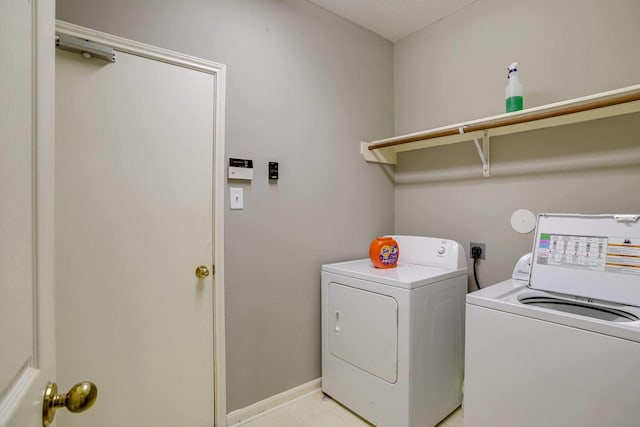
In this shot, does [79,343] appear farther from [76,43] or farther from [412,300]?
[412,300]

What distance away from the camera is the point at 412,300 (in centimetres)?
164

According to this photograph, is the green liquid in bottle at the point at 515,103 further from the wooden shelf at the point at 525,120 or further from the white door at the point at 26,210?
the white door at the point at 26,210

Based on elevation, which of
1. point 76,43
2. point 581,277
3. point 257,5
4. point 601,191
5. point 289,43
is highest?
point 257,5

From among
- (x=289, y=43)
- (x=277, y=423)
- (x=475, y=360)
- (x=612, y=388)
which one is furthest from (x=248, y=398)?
(x=289, y=43)

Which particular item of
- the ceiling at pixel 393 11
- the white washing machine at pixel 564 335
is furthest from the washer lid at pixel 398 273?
the ceiling at pixel 393 11

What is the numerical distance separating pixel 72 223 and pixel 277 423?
1564mm

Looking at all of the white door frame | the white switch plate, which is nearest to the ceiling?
the white door frame

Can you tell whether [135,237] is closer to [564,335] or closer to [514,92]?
[564,335]

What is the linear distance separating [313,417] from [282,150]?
1698 millimetres

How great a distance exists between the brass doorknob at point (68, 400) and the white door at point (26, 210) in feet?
0.08

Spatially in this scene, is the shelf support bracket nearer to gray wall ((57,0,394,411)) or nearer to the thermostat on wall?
gray wall ((57,0,394,411))

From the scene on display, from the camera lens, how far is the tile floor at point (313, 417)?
6.12 feet

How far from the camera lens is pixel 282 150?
6.68ft

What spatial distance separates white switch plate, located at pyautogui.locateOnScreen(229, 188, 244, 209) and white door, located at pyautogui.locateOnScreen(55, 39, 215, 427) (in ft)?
0.41
